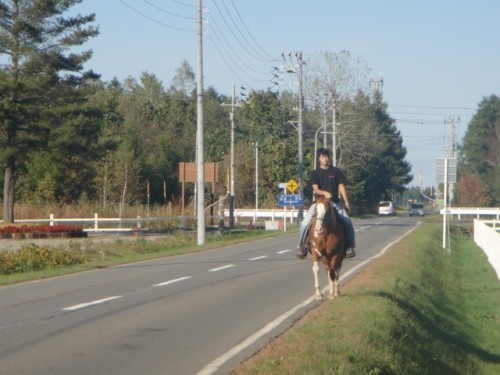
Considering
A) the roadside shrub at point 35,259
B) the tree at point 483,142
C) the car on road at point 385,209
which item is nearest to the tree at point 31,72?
the roadside shrub at point 35,259

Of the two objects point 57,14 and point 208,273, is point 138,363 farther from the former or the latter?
point 57,14

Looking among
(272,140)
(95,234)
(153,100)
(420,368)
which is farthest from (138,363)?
(153,100)

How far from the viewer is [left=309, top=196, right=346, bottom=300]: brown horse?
43.5 ft

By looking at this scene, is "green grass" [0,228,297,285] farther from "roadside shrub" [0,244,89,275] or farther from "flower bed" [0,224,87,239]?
"flower bed" [0,224,87,239]

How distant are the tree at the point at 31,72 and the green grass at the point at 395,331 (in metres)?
29.1

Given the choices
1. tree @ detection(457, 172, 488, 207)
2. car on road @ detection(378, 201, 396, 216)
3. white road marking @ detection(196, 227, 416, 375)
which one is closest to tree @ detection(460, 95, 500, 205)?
tree @ detection(457, 172, 488, 207)

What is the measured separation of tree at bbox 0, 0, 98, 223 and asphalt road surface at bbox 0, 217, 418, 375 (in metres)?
28.6

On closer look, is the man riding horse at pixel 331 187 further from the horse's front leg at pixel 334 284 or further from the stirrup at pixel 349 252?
the horse's front leg at pixel 334 284

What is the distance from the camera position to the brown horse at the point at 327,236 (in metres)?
13.2

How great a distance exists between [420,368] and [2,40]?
4186cm

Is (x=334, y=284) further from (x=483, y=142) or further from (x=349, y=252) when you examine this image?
(x=483, y=142)

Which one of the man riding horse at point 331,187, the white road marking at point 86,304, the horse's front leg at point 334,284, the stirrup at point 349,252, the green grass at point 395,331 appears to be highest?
the man riding horse at point 331,187

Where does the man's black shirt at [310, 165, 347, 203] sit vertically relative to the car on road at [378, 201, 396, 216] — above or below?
above

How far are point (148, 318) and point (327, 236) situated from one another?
302 centimetres
